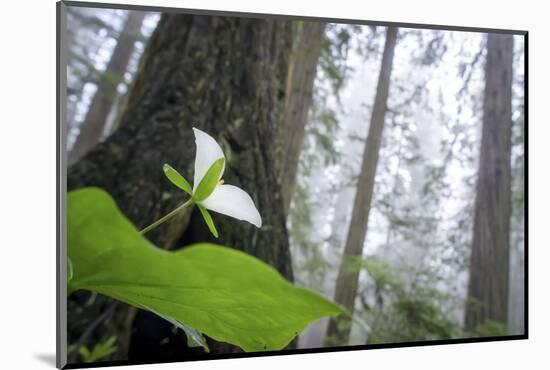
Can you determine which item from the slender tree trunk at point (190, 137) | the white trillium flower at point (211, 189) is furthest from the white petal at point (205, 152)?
the slender tree trunk at point (190, 137)

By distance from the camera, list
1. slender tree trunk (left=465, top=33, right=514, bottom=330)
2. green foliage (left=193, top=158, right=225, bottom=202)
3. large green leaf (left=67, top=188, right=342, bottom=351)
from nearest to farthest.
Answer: large green leaf (left=67, top=188, right=342, bottom=351) < green foliage (left=193, top=158, right=225, bottom=202) < slender tree trunk (left=465, top=33, right=514, bottom=330)

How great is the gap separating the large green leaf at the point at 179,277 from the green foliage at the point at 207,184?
6 cm

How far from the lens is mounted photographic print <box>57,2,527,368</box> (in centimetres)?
187

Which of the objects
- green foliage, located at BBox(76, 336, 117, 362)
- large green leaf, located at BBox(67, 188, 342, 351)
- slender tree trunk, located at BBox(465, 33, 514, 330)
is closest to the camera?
large green leaf, located at BBox(67, 188, 342, 351)

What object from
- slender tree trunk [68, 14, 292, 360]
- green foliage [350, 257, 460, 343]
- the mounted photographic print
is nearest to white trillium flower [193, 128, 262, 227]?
the mounted photographic print

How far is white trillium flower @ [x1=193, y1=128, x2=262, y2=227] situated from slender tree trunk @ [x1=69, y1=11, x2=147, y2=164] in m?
1.53

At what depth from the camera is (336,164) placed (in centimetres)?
217

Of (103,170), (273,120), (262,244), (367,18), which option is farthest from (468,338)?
(103,170)

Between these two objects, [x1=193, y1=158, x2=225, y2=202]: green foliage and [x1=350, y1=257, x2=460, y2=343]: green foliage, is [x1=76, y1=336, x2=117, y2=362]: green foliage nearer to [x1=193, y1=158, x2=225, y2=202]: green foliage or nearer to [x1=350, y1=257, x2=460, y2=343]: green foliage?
[x1=350, y1=257, x2=460, y2=343]: green foliage

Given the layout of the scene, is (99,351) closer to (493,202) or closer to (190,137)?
(190,137)

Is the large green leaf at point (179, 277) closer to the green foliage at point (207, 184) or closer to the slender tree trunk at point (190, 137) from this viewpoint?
the green foliage at point (207, 184)

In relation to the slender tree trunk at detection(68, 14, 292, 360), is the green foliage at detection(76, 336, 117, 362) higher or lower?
lower
